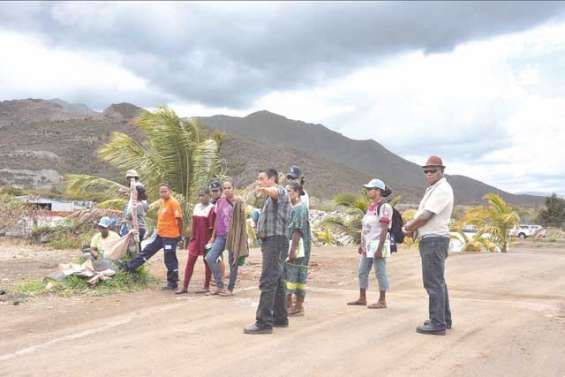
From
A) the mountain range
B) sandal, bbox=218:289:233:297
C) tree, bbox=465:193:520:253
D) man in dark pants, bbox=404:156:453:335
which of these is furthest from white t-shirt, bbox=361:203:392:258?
the mountain range

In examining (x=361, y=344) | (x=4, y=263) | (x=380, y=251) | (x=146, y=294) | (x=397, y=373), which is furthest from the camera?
(x=4, y=263)

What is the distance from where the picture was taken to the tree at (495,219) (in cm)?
1905

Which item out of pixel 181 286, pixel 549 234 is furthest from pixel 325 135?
pixel 181 286

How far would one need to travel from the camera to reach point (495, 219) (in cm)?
1923

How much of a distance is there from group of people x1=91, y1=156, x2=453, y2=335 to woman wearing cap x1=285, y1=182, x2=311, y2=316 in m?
0.01

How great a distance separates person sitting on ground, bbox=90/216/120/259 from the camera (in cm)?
1004

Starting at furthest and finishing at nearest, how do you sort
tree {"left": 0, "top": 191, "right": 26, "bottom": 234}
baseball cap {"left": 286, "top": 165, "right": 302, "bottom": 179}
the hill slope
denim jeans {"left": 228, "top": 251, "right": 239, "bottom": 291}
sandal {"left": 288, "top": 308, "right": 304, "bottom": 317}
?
the hill slope, tree {"left": 0, "top": 191, "right": 26, "bottom": 234}, denim jeans {"left": 228, "top": 251, "right": 239, "bottom": 291}, baseball cap {"left": 286, "top": 165, "right": 302, "bottom": 179}, sandal {"left": 288, "top": 308, "right": 304, "bottom": 317}

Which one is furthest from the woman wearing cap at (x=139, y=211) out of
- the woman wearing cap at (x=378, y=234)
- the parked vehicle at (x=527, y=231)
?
the parked vehicle at (x=527, y=231)

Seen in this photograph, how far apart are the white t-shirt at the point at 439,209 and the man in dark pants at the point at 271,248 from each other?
155 centimetres

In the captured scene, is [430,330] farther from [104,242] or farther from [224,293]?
[104,242]

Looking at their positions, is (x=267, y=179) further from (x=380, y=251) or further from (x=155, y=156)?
(x=155, y=156)

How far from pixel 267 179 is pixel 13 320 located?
3.68 metres

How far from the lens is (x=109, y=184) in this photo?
66.1ft

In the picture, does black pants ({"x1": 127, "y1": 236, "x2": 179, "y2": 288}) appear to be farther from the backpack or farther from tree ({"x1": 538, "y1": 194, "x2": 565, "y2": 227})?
tree ({"x1": 538, "y1": 194, "x2": 565, "y2": 227})
